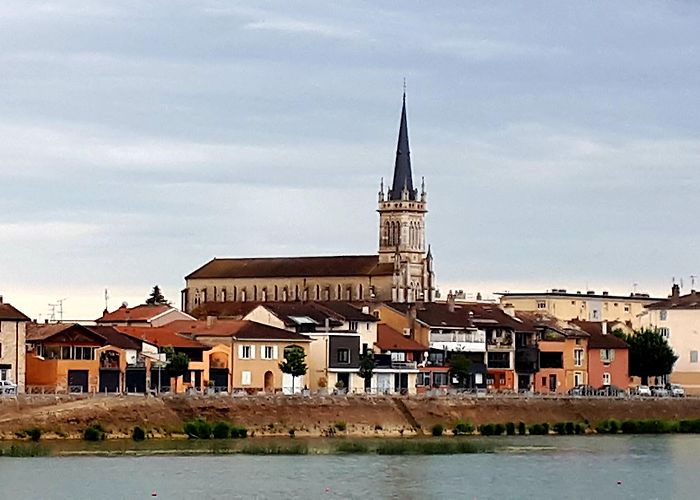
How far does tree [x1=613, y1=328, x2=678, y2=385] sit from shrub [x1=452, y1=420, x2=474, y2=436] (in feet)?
105

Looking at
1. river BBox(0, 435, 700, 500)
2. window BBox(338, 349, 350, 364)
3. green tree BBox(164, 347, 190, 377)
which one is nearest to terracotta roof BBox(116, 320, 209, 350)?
green tree BBox(164, 347, 190, 377)

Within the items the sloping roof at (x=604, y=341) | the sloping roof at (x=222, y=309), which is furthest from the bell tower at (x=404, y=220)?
the sloping roof at (x=604, y=341)

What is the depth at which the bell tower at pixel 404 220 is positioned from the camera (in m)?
181

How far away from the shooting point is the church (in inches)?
6688

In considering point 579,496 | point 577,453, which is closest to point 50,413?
point 577,453

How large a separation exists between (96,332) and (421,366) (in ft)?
71.7

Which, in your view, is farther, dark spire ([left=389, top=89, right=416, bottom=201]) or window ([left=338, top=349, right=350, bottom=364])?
dark spire ([left=389, top=89, right=416, bottom=201])

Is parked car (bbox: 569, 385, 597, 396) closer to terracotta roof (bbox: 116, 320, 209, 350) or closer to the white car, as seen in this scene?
the white car

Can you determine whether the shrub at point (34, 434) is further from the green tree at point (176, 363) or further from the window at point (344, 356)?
the window at point (344, 356)

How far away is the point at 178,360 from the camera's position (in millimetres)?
102062

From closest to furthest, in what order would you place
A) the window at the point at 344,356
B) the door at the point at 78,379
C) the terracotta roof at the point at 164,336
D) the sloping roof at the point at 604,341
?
1. the door at the point at 78,379
2. the terracotta roof at the point at 164,336
3. the window at the point at 344,356
4. the sloping roof at the point at 604,341

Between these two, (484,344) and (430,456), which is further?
(484,344)

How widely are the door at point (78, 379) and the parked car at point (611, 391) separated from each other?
28.5m

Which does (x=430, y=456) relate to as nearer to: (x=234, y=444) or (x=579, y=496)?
(x=234, y=444)
